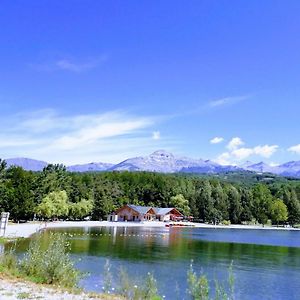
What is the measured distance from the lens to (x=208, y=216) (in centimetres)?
11356

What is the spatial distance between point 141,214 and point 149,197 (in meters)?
12.9

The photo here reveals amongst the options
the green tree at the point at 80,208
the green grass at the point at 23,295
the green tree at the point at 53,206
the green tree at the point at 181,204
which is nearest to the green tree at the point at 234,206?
the green tree at the point at 181,204

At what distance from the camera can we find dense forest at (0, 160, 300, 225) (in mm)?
77375

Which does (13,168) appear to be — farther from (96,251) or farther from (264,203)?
(264,203)

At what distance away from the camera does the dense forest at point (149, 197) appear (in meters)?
77.4

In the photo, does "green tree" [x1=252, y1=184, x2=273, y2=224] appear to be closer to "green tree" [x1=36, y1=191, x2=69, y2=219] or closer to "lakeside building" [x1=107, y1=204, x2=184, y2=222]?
"lakeside building" [x1=107, y1=204, x2=184, y2=222]

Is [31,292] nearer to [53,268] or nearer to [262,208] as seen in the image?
[53,268]

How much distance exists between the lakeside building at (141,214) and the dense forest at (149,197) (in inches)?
82.2

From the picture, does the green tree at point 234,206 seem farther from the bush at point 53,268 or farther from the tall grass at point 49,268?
the bush at point 53,268

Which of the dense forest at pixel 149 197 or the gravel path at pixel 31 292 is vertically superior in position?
the dense forest at pixel 149 197

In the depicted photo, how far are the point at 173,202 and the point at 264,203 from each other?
28.2 m

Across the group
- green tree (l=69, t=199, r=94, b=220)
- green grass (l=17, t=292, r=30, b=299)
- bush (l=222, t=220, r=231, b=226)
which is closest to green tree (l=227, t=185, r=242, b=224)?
bush (l=222, t=220, r=231, b=226)

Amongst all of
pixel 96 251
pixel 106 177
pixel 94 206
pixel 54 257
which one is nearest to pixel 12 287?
pixel 54 257

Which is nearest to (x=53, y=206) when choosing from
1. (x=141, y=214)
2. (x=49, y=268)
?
(x=141, y=214)
